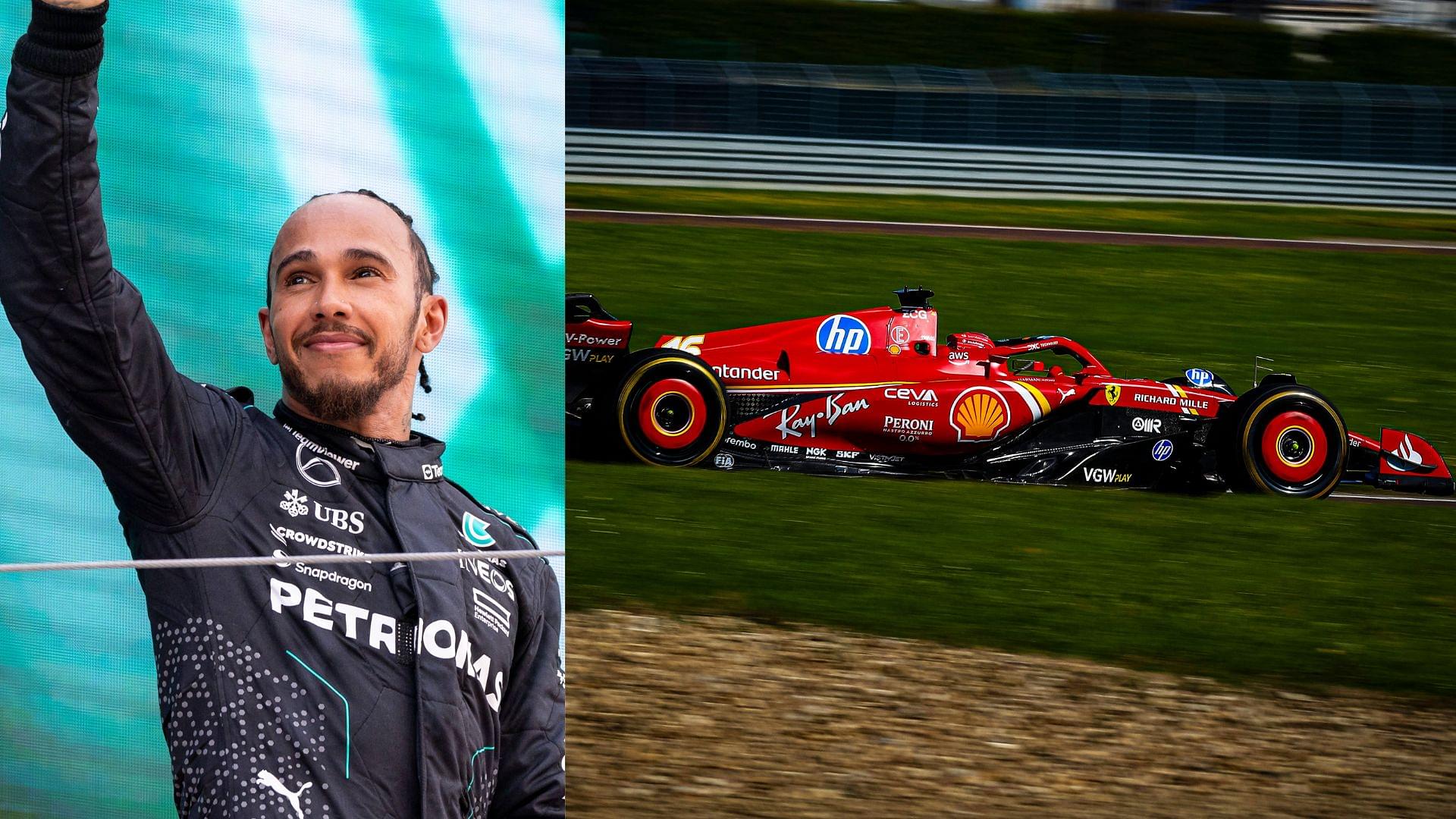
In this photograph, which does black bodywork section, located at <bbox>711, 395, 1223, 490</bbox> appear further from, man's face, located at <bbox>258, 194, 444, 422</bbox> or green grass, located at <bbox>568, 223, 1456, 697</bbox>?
man's face, located at <bbox>258, 194, 444, 422</bbox>

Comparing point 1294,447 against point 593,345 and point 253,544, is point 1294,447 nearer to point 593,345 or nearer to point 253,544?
point 593,345

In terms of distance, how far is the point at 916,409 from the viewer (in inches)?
190

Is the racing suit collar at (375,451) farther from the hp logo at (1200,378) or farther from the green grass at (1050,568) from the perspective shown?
the hp logo at (1200,378)

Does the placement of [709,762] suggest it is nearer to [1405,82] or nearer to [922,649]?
[922,649]

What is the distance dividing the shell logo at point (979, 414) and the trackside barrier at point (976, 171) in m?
0.78

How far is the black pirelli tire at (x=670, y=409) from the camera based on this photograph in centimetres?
458

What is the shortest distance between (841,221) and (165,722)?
10.1 ft

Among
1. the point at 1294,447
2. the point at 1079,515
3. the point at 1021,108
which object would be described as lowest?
the point at 1079,515

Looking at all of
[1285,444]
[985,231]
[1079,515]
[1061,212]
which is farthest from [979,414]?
[1285,444]

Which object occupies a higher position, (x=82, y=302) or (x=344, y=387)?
(x=82, y=302)

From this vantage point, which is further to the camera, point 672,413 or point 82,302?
point 672,413

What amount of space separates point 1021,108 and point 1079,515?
144 centimetres

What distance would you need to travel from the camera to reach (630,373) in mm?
4570

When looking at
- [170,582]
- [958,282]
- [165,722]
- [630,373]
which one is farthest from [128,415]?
[958,282]
